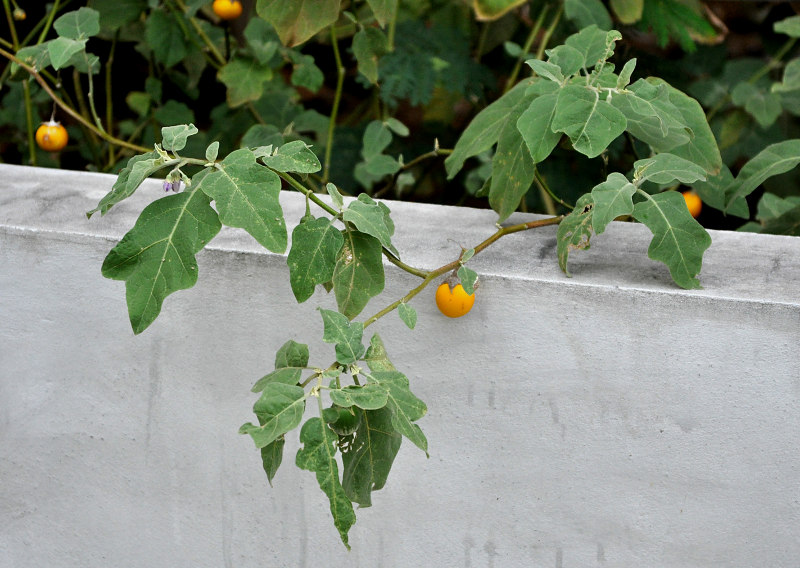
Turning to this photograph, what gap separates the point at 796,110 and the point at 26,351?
1697 mm

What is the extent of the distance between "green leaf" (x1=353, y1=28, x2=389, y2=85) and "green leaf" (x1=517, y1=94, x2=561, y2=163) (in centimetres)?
67

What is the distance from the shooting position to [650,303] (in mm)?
1034

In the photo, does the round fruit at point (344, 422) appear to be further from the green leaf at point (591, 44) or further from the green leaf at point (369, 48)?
the green leaf at point (369, 48)

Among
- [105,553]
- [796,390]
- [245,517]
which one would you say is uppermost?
[796,390]

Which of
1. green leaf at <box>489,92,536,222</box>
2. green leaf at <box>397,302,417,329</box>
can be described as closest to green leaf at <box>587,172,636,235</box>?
green leaf at <box>489,92,536,222</box>

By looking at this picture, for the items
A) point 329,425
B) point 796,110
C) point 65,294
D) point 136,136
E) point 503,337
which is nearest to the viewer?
point 329,425

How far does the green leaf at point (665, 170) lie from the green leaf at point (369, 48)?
0.74 metres

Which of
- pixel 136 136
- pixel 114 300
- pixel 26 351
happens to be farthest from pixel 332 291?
pixel 136 136

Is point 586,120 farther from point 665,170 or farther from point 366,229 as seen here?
point 366,229

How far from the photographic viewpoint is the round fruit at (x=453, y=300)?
1.04 metres

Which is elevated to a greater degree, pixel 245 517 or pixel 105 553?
pixel 245 517

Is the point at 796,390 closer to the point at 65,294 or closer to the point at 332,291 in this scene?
the point at 332,291

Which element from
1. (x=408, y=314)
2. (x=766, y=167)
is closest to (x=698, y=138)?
(x=766, y=167)

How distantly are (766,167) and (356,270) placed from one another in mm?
674
